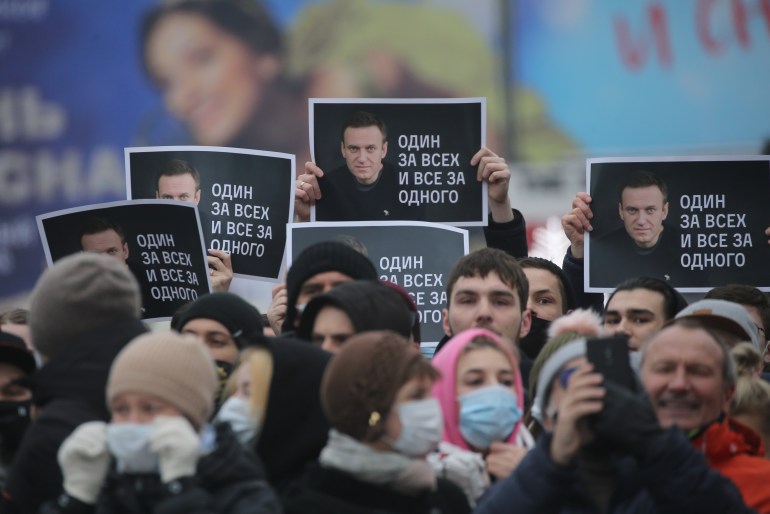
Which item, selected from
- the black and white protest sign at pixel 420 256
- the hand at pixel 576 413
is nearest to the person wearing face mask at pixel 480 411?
the hand at pixel 576 413

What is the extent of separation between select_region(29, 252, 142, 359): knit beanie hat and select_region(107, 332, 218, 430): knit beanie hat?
0.48m

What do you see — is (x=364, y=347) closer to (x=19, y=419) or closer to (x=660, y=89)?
(x=19, y=419)

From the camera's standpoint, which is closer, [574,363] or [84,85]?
[574,363]

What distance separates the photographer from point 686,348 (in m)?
5.39

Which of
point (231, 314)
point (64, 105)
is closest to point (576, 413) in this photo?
point (231, 314)

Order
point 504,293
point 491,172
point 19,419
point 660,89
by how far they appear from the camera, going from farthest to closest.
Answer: point 660,89, point 491,172, point 504,293, point 19,419

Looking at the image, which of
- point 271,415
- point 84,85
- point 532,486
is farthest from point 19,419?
point 84,85

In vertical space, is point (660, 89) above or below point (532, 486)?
above

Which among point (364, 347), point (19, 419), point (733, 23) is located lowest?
point (19, 419)

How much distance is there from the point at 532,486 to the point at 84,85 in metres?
10.5

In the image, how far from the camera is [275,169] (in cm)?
796

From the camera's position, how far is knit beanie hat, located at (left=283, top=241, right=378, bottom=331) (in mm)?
6289

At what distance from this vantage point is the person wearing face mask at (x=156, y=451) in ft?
15.0

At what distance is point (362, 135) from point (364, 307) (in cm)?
236
